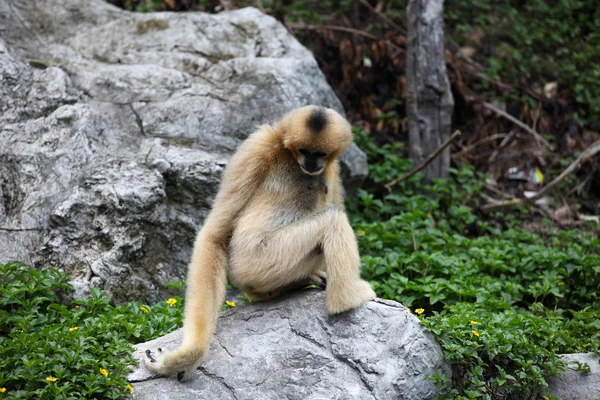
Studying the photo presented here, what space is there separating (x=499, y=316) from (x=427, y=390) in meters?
1.08

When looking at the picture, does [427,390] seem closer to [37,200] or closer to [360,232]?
[360,232]

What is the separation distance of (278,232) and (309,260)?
28 centimetres

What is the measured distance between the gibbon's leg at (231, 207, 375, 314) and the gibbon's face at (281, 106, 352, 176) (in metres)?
0.40

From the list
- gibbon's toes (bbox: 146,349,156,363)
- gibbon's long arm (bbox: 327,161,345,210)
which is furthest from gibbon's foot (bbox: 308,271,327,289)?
gibbon's toes (bbox: 146,349,156,363)

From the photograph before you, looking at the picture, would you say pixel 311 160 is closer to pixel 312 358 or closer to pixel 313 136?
pixel 313 136

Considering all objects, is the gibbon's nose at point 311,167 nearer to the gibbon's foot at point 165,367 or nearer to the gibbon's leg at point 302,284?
the gibbon's leg at point 302,284

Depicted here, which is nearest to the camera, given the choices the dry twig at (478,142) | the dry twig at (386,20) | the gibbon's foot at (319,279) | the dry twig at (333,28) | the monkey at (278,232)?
the monkey at (278,232)

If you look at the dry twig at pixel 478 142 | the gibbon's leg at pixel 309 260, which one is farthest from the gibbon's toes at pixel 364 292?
the dry twig at pixel 478 142

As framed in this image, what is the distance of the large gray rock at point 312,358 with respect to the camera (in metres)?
4.01

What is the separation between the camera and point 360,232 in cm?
686

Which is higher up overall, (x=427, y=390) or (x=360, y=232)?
(x=427, y=390)

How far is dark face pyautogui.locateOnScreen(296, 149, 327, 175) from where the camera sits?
4.52 m

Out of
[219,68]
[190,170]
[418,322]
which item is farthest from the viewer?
[219,68]

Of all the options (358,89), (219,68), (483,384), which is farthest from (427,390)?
(358,89)
